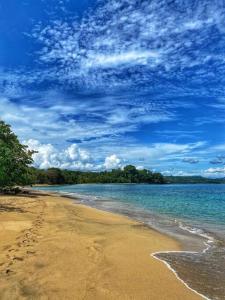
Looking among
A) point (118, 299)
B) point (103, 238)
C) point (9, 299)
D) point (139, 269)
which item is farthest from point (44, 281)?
point (103, 238)

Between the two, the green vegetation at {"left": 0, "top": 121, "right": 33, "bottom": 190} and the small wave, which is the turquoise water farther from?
the green vegetation at {"left": 0, "top": 121, "right": 33, "bottom": 190}

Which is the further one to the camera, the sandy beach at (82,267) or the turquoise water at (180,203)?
the turquoise water at (180,203)

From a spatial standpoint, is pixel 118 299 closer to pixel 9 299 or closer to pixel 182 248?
pixel 9 299

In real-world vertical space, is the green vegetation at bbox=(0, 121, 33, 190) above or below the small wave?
above

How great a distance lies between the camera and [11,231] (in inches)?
557

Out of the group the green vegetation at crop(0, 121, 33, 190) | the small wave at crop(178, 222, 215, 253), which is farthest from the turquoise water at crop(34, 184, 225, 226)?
the green vegetation at crop(0, 121, 33, 190)

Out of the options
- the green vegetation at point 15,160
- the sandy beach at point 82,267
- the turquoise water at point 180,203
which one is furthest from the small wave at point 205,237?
the green vegetation at point 15,160

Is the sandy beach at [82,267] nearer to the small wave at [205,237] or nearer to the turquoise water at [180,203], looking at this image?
the small wave at [205,237]

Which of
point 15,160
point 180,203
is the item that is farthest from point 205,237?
point 15,160

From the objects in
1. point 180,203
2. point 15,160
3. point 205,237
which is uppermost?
point 15,160

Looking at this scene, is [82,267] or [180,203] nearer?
[82,267]

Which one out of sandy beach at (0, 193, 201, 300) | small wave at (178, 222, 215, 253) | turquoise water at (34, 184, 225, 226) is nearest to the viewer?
sandy beach at (0, 193, 201, 300)

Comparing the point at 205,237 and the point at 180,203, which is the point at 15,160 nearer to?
the point at 180,203

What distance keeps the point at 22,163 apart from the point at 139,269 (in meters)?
40.8
